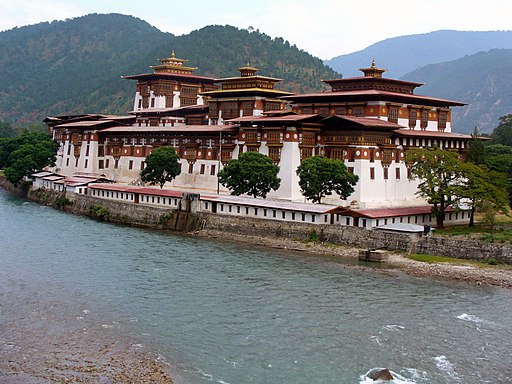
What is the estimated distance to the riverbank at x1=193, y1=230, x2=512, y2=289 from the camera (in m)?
50.0

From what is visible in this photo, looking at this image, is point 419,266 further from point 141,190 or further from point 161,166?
point 161,166

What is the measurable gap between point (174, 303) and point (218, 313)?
3.06m

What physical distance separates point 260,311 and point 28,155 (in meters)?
66.0

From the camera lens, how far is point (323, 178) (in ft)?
216

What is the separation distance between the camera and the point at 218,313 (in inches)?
1624

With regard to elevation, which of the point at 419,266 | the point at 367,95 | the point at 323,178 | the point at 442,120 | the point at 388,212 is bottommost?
the point at 419,266

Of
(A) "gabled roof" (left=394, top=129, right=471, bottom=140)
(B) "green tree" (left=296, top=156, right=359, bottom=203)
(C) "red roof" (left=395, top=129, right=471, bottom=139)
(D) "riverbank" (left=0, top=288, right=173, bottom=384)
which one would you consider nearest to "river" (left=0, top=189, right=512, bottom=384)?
(D) "riverbank" (left=0, top=288, right=173, bottom=384)

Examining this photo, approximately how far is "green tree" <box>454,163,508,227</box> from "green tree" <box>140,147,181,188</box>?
99.8 feet

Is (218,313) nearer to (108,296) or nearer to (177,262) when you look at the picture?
(108,296)

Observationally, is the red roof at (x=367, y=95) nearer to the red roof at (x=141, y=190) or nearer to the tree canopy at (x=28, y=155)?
the red roof at (x=141, y=190)

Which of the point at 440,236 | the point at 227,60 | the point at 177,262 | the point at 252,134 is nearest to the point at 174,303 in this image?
the point at 177,262

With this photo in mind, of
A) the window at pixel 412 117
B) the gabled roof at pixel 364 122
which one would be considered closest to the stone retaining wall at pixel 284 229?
the gabled roof at pixel 364 122

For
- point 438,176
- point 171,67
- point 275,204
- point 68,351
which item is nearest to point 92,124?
point 171,67

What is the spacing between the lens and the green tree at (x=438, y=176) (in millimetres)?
63503
